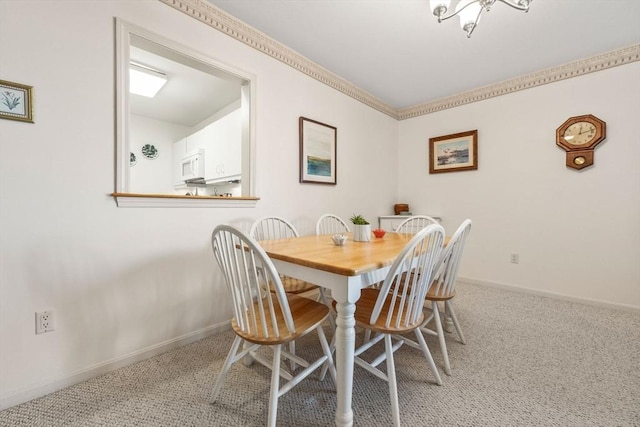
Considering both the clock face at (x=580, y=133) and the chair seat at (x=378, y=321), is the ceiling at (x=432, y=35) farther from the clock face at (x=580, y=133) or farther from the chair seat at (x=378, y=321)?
the chair seat at (x=378, y=321)

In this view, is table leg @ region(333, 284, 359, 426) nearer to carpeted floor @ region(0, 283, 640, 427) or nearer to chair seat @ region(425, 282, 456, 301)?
carpeted floor @ region(0, 283, 640, 427)

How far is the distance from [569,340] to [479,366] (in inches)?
34.2

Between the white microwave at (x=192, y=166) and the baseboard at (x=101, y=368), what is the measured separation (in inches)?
86.2

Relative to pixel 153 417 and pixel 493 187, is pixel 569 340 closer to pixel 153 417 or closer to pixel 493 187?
pixel 493 187

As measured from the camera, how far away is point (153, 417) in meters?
1.22

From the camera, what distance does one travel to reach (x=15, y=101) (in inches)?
50.3

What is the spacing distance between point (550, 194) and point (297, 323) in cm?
305

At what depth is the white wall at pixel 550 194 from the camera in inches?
96.4

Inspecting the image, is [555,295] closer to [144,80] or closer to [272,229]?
[272,229]

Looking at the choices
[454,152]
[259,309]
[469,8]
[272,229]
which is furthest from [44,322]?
[454,152]

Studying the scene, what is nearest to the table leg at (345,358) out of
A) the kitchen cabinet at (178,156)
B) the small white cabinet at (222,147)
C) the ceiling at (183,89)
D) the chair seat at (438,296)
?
the chair seat at (438,296)

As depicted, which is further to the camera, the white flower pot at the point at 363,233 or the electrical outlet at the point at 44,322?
the white flower pot at the point at 363,233

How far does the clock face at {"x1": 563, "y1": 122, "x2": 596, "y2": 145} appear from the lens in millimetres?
2574

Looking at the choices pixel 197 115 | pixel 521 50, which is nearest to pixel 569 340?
pixel 521 50
